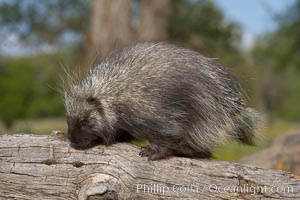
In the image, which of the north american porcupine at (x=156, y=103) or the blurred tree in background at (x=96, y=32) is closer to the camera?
the north american porcupine at (x=156, y=103)

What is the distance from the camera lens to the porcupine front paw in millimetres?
4043

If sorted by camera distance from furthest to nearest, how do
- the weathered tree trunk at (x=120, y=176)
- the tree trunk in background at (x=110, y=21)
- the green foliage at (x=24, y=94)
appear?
the green foliage at (x=24, y=94)
the tree trunk in background at (x=110, y=21)
the weathered tree trunk at (x=120, y=176)

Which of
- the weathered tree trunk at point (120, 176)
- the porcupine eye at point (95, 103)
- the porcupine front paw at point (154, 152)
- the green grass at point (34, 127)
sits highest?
the green grass at point (34, 127)

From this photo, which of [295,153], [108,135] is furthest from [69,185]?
[295,153]

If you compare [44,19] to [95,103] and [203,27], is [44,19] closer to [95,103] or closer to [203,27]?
[203,27]

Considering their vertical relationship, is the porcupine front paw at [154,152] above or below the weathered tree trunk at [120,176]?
above

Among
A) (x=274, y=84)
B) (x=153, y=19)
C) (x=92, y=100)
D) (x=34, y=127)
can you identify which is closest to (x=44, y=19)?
(x=34, y=127)

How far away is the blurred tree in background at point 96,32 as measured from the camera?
1237 centimetres

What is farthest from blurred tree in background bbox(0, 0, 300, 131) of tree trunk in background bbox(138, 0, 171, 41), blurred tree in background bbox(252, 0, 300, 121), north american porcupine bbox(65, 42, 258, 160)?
north american porcupine bbox(65, 42, 258, 160)

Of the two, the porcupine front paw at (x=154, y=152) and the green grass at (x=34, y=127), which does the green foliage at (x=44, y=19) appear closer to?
the green grass at (x=34, y=127)

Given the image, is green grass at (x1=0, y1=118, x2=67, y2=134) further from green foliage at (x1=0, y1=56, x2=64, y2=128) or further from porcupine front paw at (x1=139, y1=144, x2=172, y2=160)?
green foliage at (x1=0, y1=56, x2=64, y2=128)

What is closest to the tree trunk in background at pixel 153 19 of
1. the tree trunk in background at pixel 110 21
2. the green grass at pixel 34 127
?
the tree trunk in background at pixel 110 21

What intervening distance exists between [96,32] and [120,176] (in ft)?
28.2

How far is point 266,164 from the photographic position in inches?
260
